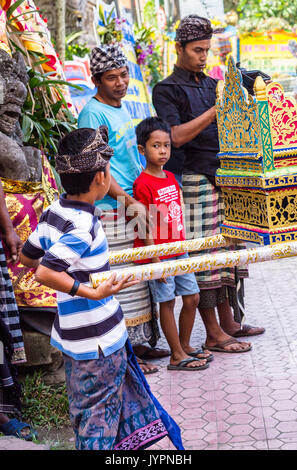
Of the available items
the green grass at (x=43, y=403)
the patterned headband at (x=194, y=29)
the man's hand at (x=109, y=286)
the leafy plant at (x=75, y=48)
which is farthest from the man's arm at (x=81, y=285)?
the leafy plant at (x=75, y=48)

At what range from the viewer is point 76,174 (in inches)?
96.1

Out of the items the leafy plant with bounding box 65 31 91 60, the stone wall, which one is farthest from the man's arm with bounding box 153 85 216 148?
the stone wall

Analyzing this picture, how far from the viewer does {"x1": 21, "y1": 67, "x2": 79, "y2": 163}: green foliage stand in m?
4.34

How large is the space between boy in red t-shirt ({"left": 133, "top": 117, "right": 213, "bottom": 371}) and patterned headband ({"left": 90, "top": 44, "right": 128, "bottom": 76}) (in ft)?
1.32

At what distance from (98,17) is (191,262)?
5.10 metres

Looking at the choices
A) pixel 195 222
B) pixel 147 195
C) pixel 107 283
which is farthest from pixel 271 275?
pixel 107 283

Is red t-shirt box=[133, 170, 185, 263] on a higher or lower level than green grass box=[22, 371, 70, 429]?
higher

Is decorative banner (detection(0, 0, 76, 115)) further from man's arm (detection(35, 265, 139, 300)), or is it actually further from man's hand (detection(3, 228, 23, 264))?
man's arm (detection(35, 265, 139, 300))

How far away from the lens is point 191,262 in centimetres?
232

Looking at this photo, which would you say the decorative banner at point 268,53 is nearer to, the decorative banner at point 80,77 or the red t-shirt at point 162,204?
the decorative banner at point 80,77

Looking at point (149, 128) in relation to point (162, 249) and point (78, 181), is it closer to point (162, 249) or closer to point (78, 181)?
point (162, 249)

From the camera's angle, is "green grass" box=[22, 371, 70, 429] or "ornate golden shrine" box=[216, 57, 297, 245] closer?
"ornate golden shrine" box=[216, 57, 297, 245]

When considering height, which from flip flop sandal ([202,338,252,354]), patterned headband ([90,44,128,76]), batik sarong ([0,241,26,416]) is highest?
patterned headband ([90,44,128,76])
